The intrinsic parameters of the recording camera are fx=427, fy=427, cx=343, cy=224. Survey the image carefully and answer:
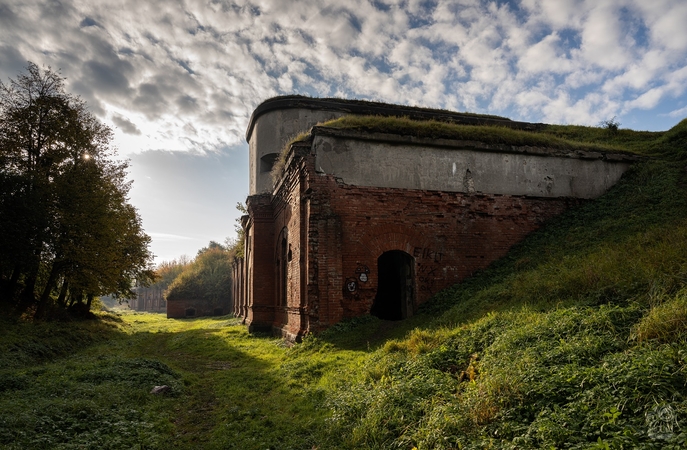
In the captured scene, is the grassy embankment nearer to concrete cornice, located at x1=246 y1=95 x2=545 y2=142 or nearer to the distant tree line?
concrete cornice, located at x1=246 y1=95 x2=545 y2=142

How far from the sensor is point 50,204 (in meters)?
16.0

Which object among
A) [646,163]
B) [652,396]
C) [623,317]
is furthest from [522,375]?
[646,163]

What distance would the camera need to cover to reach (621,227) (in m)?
10.3

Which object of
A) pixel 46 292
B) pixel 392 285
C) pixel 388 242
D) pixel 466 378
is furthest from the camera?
pixel 46 292

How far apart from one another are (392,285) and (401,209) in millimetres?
3093

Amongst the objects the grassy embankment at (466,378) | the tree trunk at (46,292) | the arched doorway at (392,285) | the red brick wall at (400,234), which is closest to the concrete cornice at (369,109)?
the red brick wall at (400,234)

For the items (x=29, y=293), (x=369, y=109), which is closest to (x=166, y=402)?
(x=29, y=293)

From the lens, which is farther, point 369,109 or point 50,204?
point 369,109

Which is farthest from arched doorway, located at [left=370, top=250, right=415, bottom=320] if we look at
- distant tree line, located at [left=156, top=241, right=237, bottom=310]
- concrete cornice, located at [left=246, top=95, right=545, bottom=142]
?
distant tree line, located at [left=156, top=241, right=237, bottom=310]

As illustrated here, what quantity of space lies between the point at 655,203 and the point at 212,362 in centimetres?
1244

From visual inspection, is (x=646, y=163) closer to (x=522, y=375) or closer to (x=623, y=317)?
(x=623, y=317)

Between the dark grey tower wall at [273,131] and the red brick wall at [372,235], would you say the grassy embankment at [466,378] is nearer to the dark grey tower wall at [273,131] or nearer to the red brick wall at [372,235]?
the red brick wall at [372,235]

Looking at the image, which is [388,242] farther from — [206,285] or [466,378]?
[206,285]

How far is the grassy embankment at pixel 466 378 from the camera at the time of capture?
3.81 metres
